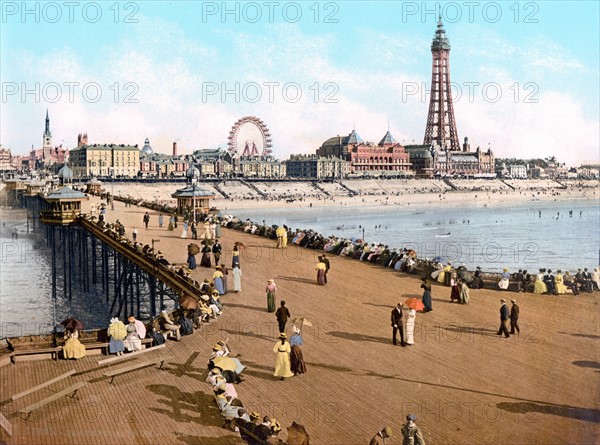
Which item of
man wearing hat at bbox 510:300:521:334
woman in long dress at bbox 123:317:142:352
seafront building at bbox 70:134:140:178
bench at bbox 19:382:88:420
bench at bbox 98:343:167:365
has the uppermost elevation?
seafront building at bbox 70:134:140:178

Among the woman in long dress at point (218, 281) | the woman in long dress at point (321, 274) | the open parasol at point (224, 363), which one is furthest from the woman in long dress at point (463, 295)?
the open parasol at point (224, 363)

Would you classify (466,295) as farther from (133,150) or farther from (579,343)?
(133,150)

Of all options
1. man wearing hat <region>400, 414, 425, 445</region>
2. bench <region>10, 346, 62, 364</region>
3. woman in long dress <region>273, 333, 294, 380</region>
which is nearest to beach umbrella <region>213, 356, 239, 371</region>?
woman in long dress <region>273, 333, 294, 380</region>

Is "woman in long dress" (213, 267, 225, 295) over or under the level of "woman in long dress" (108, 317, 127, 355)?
over

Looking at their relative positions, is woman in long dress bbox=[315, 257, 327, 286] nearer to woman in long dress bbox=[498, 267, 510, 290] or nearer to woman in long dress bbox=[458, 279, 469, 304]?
woman in long dress bbox=[458, 279, 469, 304]

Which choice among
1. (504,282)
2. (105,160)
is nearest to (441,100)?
(105,160)

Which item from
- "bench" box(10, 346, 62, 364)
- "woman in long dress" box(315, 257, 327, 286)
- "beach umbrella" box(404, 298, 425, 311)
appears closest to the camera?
"bench" box(10, 346, 62, 364)

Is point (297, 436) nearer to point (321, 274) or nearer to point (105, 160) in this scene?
point (321, 274)
